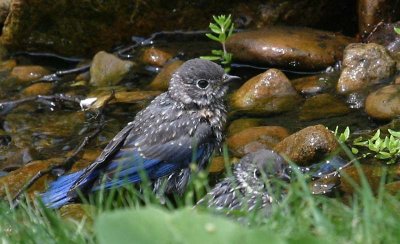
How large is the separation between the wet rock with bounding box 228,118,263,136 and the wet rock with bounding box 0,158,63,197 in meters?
Result: 1.52

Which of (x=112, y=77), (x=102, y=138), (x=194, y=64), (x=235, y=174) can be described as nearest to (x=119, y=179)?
(x=235, y=174)

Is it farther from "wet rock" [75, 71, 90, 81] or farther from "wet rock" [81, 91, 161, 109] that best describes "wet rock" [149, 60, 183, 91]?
"wet rock" [75, 71, 90, 81]

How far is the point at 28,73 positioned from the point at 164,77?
5.71ft

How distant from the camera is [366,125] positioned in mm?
7152

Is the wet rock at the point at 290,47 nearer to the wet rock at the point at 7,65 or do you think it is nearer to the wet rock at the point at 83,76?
the wet rock at the point at 83,76

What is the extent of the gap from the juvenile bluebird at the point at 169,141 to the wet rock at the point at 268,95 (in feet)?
3.61

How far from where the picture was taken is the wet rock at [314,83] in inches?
315

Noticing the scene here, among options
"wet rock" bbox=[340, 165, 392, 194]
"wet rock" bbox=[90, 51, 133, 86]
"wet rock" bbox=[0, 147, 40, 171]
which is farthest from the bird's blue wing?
"wet rock" bbox=[90, 51, 133, 86]

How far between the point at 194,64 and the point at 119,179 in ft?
4.71

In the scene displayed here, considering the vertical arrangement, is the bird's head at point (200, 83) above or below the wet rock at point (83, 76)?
above

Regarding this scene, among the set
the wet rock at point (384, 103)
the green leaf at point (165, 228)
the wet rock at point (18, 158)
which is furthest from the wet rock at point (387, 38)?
the green leaf at point (165, 228)

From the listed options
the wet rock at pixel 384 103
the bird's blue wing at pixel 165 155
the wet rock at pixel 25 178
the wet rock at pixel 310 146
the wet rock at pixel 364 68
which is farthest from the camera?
the wet rock at pixel 364 68

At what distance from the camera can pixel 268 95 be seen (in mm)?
7926

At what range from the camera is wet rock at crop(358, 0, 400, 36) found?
8578 millimetres
